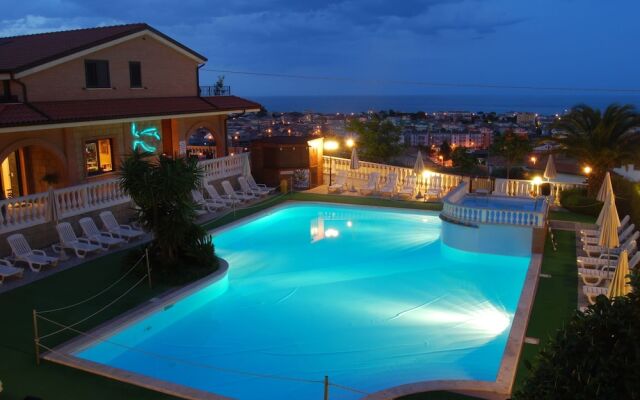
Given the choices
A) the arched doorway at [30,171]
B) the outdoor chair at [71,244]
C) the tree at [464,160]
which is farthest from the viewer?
the tree at [464,160]

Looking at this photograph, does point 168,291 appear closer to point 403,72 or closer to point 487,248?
point 487,248

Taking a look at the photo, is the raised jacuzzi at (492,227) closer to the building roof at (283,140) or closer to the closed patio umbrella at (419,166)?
the closed patio umbrella at (419,166)

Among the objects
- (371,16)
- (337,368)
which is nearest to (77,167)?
(337,368)

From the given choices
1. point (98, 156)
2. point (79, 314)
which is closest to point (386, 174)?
point (98, 156)

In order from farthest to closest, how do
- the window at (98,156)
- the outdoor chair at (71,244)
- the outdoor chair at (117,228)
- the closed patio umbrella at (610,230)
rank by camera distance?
1. the window at (98,156)
2. the outdoor chair at (117,228)
3. the outdoor chair at (71,244)
4. the closed patio umbrella at (610,230)

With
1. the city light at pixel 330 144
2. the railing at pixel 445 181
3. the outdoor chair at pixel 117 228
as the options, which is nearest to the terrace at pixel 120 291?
the outdoor chair at pixel 117 228

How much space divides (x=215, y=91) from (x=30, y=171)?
1044cm

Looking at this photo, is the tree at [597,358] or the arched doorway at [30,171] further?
the arched doorway at [30,171]

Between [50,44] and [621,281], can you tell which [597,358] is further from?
[50,44]

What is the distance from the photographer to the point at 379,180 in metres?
26.2

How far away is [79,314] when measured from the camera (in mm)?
11414

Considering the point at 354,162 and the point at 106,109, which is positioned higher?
the point at 106,109

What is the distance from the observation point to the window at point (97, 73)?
19578 millimetres

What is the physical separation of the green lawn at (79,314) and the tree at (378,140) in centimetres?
1527
